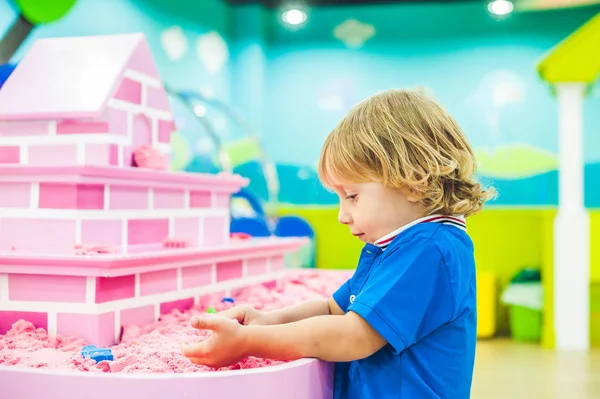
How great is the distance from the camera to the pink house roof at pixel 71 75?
Result: 133 cm

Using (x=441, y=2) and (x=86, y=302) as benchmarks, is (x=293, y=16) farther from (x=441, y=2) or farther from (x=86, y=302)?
(x=86, y=302)

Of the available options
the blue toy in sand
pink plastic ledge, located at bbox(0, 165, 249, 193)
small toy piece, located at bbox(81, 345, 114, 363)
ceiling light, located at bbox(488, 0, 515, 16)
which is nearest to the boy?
small toy piece, located at bbox(81, 345, 114, 363)

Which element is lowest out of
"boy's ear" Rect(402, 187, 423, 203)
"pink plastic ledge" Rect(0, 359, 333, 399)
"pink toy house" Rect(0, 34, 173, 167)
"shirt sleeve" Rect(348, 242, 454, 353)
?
"pink plastic ledge" Rect(0, 359, 333, 399)

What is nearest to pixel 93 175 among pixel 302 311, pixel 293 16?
pixel 302 311

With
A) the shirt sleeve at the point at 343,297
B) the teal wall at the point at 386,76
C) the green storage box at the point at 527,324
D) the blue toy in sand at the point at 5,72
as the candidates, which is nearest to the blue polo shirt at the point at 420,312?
the shirt sleeve at the point at 343,297

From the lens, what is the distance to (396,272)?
0.93 m

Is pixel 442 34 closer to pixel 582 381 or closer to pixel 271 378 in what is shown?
pixel 582 381

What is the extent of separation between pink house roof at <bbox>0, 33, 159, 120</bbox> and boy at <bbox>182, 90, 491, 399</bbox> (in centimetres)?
51

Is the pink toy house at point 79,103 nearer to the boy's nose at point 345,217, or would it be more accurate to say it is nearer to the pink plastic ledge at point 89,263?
the pink plastic ledge at point 89,263

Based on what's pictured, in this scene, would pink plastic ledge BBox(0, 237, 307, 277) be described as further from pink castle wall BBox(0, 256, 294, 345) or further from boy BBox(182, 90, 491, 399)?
boy BBox(182, 90, 491, 399)

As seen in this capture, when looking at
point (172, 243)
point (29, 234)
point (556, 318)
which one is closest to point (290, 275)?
point (172, 243)

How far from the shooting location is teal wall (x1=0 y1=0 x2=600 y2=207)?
512 centimetres

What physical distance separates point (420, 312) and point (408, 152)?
0.22 metres

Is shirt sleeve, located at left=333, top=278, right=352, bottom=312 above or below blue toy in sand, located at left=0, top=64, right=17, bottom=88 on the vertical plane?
below
